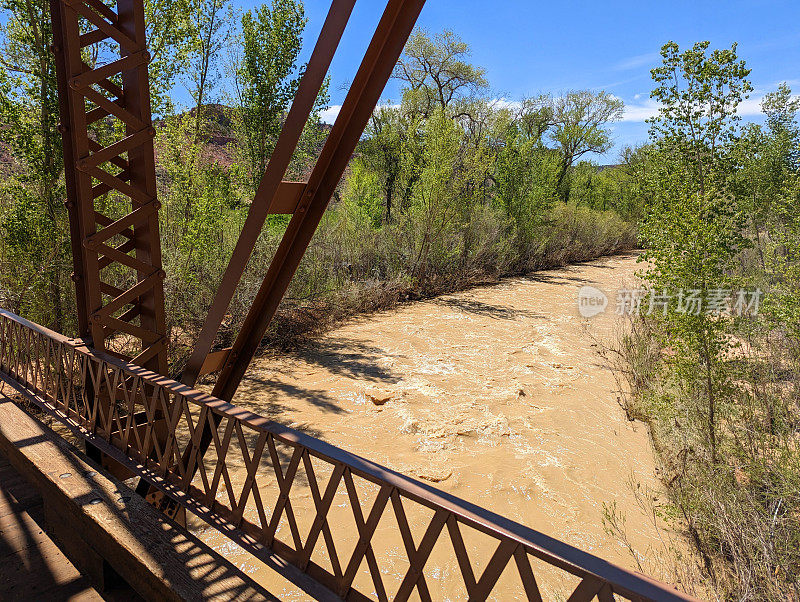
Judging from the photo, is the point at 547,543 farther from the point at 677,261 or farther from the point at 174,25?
the point at 174,25

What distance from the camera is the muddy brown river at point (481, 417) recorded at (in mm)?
4754

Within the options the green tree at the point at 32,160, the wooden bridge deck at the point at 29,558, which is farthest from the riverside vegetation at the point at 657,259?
the wooden bridge deck at the point at 29,558

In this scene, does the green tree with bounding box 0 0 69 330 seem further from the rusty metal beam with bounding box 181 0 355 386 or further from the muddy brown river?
the rusty metal beam with bounding box 181 0 355 386

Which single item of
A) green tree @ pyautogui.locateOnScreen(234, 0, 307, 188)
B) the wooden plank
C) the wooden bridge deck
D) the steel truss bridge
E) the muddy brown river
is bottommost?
the muddy brown river

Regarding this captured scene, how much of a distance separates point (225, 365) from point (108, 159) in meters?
1.31

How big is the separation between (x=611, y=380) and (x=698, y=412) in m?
3.65

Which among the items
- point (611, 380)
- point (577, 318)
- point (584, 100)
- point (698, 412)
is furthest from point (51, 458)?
point (584, 100)

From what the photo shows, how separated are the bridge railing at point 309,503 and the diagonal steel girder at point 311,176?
376 millimetres

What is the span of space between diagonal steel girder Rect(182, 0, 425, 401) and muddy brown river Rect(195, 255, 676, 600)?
2126 mm

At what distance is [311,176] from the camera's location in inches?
91.6

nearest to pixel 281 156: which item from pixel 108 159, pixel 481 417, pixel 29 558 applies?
pixel 108 159

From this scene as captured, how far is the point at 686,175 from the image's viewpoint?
5.48 metres

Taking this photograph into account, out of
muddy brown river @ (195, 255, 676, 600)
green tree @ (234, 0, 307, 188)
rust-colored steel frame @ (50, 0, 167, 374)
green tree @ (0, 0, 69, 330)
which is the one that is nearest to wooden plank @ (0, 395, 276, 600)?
rust-colored steel frame @ (50, 0, 167, 374)

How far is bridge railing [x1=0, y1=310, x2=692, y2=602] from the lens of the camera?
4.23ft
